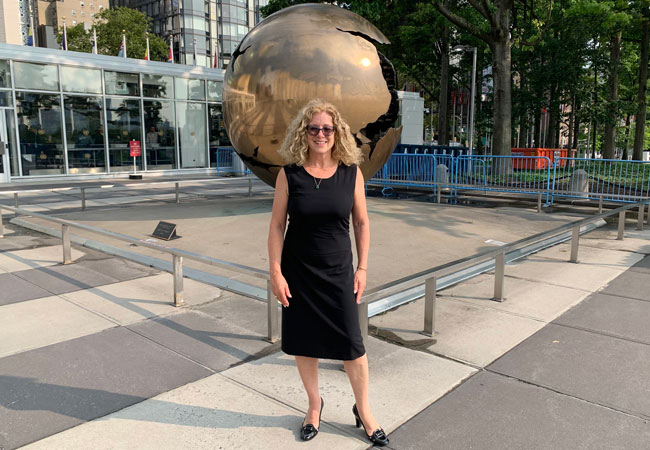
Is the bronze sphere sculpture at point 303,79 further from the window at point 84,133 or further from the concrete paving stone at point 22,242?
the window at point 84,133

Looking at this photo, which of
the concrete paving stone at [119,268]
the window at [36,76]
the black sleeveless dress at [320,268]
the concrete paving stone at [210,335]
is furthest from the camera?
the window at [36,76]

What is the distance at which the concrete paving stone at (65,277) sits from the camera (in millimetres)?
6098

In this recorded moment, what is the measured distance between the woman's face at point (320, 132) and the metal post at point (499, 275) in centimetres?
325

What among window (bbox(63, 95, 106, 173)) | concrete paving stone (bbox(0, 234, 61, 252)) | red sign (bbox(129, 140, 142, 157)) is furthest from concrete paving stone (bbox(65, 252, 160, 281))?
red sign (bbox(129, 140, 142, 157))

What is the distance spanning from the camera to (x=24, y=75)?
19.3 meters

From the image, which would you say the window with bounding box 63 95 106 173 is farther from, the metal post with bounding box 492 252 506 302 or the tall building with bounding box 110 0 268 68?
the tall building with bounding box 110 0 268 68

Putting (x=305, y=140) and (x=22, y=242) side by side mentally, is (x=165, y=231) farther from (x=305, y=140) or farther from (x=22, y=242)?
(x=305, y=140)

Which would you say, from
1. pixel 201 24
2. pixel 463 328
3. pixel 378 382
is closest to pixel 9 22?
pixel 201 24

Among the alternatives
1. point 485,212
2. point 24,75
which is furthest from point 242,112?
point 24,75

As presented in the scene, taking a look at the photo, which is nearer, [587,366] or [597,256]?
[587,366]

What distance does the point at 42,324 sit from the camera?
4.89 meters

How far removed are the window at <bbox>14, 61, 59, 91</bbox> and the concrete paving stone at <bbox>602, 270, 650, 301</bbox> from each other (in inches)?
805

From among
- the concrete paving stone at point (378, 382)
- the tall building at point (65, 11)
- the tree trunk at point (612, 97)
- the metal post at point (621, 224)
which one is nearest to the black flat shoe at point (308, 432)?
the concrete paving stone at point (378, 382)

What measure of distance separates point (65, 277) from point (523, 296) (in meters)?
5.50
